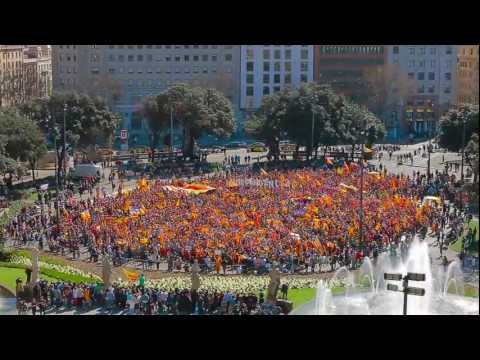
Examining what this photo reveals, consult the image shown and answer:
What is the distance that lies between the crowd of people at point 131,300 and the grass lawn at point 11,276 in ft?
4.23

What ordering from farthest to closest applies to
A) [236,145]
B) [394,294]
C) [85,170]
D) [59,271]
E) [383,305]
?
[236,145], [85,170], [59,271], [394,294], [383,305]

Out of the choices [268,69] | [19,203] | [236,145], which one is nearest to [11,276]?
[19,203]

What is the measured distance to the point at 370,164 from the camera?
35156 millimetres

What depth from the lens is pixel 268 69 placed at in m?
49.6

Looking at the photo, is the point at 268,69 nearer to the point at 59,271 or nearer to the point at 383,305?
the point at 59,271

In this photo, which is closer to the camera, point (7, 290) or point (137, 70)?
point (7, 290)

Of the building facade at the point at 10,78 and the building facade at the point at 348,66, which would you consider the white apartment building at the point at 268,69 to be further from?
the building facade at the point at 10,78

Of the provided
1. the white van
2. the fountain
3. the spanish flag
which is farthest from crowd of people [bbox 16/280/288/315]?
the white van

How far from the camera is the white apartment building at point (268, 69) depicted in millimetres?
49562

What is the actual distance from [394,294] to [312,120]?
20.8m

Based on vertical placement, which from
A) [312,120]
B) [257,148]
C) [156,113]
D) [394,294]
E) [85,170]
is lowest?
[394,294]
